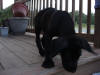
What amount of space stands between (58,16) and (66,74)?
1.75 ft

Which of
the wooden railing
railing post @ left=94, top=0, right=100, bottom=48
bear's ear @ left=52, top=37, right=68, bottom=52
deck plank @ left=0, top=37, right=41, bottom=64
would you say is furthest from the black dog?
the wooden railing

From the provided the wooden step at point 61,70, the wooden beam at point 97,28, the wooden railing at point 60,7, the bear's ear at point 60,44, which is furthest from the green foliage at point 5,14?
the bear's ear at point 60,44

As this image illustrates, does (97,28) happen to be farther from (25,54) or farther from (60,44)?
(60,44)

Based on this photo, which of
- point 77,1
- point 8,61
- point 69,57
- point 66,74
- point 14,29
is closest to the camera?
point 69,57

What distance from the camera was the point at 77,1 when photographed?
277cm

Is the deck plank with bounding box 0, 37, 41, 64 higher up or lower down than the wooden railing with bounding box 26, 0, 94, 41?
lower down

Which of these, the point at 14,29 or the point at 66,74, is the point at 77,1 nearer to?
the point at 66,74

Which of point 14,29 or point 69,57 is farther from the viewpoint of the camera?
point 14,29

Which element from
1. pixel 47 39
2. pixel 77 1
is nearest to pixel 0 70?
pixel 47 39

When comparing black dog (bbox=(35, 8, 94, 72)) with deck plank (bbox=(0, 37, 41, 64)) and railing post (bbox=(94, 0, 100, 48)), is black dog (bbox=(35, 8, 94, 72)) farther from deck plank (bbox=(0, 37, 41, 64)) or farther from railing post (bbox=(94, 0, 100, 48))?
railing post (bbox=(94, 0, 100, 48))

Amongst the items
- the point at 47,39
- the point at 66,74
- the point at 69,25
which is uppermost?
the point at 69,25

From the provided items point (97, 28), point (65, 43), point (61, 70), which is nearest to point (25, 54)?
point (61, 70)

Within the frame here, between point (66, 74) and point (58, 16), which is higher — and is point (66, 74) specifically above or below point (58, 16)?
below

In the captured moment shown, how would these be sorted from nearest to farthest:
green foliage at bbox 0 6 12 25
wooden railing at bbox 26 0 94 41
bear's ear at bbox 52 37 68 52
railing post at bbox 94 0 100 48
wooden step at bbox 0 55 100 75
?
bear's ear at bbox 52 37 68 52 → wooden step at bbox 0 55 100 75 → railing post at bbox 94 0 100 48 → wooden railing at bbox 26 0 94 41 → green foliage at bbox 0 6 12 25
